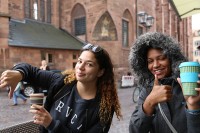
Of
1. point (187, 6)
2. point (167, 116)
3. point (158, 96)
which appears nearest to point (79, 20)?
point (187, 6)

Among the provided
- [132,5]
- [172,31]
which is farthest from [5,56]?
[172,31]

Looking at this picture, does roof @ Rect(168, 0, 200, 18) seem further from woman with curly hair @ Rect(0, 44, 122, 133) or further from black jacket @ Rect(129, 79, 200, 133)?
black jacket @ Rect(129, 79, 200, 133)

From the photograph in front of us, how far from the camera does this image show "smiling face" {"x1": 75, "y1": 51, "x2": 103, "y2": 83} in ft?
7.06

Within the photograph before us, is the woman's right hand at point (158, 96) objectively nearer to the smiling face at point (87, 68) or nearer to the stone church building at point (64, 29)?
the smiling face at point (87, 68)

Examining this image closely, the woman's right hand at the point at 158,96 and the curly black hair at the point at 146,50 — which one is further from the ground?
the curly black hair at the point at 146,50

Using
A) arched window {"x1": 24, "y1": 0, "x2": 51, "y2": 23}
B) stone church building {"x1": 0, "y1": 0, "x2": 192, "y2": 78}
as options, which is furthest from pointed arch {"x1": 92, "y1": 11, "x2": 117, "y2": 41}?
arched window {"x1": 24, "y1": 0, "x2": 51, "y2": 23}

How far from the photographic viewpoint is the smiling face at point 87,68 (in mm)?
2152

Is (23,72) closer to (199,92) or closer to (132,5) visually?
(199,92)

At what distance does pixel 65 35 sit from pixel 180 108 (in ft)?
77.3

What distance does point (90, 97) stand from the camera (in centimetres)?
221

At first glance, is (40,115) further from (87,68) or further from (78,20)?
(78,20)

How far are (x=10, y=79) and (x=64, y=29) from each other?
24.8 meters

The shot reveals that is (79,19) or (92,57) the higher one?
(79,19)

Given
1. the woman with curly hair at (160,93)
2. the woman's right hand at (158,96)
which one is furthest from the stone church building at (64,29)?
the woman's right hand at (158,96)
